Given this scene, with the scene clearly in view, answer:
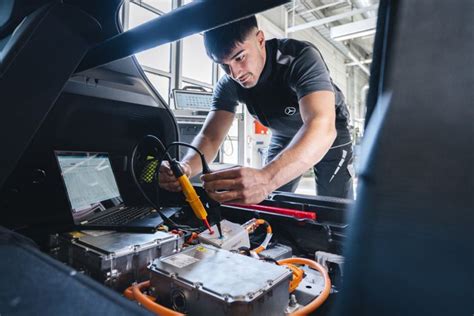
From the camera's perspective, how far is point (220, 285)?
1.53 feet

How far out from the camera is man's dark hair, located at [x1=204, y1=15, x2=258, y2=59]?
3.47ft

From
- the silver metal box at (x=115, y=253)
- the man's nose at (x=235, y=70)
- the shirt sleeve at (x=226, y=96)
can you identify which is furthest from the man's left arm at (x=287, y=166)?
the shirt sleeve at (x=226, y=96)

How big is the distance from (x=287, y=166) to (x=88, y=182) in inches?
22.4

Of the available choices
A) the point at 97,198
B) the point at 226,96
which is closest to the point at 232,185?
the point at 97,198

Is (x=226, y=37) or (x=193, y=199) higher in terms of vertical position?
(x=226, y=37)

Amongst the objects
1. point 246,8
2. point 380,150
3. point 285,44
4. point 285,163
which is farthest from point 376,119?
point 285,44

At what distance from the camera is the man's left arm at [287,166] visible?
2.47ft

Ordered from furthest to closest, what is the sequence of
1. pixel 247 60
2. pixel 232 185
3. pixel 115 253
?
1. pixel 247 60
2. pixel 232 185
3. pixel 115 253

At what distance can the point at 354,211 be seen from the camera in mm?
243

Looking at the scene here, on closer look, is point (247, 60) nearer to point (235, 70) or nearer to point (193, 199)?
point (235, 70)

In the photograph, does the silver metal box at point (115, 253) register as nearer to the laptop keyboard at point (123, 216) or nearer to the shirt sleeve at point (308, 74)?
the laptop keyboard at point (123, 216)

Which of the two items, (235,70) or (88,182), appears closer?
(88,182)

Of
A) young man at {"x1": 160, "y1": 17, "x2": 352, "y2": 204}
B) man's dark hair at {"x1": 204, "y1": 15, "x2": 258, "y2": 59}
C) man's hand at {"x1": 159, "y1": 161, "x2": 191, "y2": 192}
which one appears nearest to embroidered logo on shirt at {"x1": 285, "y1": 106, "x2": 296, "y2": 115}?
young man at {"x1": 160, "y1": 17, "x2": 352, "y2": 204}

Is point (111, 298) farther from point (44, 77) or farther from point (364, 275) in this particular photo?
point (44, 77)
